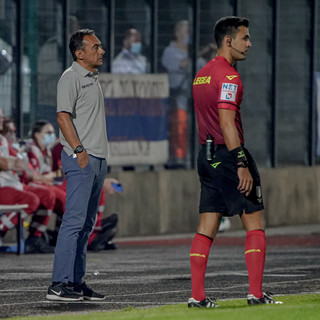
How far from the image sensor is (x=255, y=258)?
9.05 meters

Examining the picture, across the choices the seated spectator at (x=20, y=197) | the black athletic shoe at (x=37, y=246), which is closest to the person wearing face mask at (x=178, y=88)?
the seated spectator at (x=20, y=197)

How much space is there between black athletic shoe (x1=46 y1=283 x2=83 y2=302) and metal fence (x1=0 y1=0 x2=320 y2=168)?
8992mm

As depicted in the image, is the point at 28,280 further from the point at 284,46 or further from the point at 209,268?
the point at 284,46

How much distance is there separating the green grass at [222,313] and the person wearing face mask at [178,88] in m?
11.9

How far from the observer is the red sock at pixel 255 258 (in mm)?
9039

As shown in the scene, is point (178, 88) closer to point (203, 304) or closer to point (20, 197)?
point (20, 197)

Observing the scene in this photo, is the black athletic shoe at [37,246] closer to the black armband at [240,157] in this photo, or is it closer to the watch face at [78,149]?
the watch face at [78,149]

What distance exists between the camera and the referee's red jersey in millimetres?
9000

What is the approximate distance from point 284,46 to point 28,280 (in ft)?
40.7

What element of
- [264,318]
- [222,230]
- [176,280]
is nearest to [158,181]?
[222,230]

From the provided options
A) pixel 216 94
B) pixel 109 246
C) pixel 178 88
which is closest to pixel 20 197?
pixel 109 246

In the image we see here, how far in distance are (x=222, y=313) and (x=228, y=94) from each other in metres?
1.46

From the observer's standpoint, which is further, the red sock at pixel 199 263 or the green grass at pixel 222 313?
the red sock at pixel 199 263

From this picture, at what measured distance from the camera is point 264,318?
820 cm
